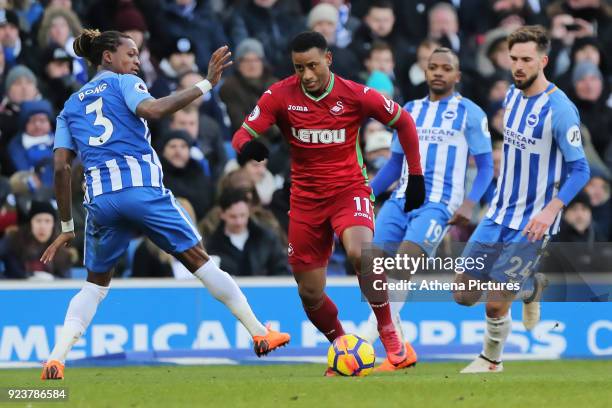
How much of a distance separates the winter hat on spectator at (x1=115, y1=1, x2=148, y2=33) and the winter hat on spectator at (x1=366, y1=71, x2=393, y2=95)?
2.65m

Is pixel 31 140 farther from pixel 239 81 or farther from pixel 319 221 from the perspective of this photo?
pixel 319 221

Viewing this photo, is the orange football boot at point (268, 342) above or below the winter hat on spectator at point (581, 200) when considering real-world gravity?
below

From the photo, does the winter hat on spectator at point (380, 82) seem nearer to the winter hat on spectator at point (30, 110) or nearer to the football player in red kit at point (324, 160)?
the winter hat on spectator at point (30, 110)

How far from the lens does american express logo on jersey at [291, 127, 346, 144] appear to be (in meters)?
9.70

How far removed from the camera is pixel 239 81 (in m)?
15.5

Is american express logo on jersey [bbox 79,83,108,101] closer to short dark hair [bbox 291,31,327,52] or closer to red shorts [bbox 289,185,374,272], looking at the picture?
short dark hair [bbox 291,31,327,52]

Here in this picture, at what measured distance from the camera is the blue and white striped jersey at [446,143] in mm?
11352

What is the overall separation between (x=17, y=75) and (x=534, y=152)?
658 centimetres

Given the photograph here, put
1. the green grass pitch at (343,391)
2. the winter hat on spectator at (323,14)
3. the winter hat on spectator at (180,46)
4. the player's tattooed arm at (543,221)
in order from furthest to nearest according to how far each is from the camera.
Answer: the winter hat on spectator at (323,14)
the winter hat on spectator at (180,46)
the player's tattooed arm at (543,221)
the green grass pitch at (343,391)

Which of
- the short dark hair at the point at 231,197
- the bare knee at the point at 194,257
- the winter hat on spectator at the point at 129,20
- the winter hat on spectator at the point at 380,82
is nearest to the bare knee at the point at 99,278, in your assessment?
the bare knee at the point at 194,257

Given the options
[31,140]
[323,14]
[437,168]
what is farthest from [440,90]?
[31,140]

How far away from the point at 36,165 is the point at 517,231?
584 centimetres

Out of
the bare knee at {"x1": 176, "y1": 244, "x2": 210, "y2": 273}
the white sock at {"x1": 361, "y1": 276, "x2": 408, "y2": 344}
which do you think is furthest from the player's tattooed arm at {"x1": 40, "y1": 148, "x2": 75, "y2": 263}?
the white sock at {"x1": 361, "y1": 276, "x2": 408, "y2": 344}

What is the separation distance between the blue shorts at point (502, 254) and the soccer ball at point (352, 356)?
1280mm
